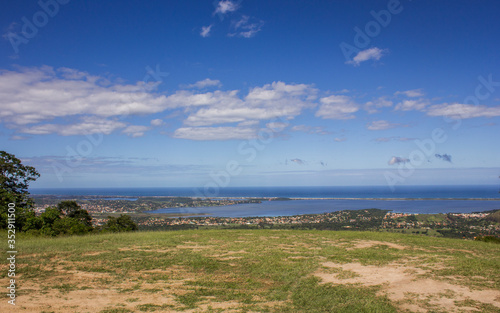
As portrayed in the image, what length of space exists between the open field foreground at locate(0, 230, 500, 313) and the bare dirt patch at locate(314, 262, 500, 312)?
26 mm

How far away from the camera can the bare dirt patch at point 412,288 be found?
273 inches

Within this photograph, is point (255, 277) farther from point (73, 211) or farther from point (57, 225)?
point (73, 211)

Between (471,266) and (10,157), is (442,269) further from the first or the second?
(10,157)

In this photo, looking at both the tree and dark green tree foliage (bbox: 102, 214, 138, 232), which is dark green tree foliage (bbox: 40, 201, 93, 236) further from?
the tree

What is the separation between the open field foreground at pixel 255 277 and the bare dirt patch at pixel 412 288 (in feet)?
0.08

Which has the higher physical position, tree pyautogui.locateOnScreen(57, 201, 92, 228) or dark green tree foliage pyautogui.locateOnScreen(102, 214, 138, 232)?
tree pyautogui.locateOnScreen(57, 201, 92, 228)

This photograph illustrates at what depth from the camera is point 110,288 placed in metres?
7.99

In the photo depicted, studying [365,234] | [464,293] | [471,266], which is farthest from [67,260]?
[365,234]

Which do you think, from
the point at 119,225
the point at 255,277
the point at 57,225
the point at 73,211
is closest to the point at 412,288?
the point at 255,277

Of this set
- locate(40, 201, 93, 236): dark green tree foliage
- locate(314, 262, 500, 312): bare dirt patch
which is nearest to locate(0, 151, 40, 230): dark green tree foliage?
locate(40, 201, 93, 236): dark green tree foliage

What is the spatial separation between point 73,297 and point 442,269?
1051cm

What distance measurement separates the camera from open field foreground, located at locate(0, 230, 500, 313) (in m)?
6.86

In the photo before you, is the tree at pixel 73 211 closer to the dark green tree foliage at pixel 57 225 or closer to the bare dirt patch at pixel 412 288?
the dark green tree foliage at pixel 57 225

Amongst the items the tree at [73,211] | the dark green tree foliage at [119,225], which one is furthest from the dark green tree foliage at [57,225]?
the tree at [73,211]
